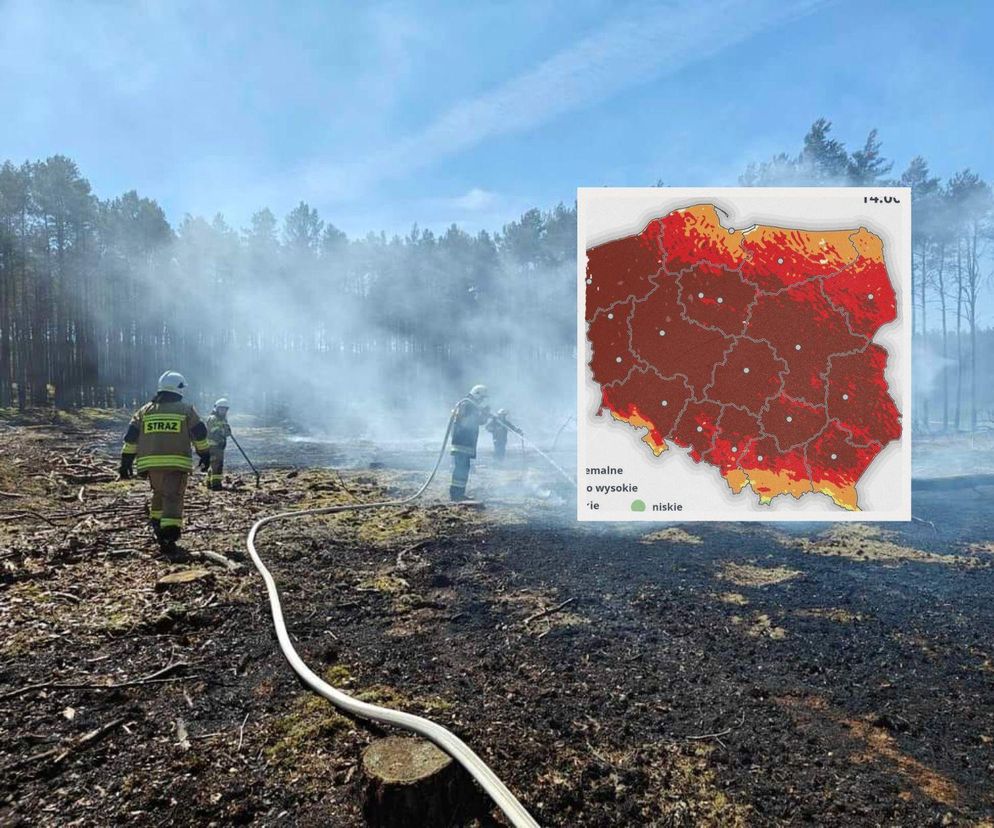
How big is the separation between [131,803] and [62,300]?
1289 inches

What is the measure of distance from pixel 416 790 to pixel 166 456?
18.8ft

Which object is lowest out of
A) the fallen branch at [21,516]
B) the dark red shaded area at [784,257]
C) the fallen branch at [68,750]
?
the fallen branch at [68,750]

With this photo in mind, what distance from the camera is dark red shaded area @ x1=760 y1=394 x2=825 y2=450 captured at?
5.03 meters

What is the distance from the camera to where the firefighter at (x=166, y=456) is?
6.67m

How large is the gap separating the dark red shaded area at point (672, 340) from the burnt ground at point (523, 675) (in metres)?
2.26

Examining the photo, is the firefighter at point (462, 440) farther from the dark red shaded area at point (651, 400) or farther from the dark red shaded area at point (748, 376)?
the dark red shaded area at point (748, 376)

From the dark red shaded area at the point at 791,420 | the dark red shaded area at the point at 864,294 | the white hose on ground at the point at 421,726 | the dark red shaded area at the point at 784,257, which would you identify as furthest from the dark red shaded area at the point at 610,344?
the white hose on ground at the point at 421,726

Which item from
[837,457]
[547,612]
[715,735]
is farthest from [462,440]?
[715,735]

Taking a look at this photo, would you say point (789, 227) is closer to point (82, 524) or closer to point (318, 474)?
point (82, 524)

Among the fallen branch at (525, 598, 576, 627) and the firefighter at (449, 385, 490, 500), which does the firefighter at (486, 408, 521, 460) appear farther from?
the fallen branch at (525, 598, 576, 627)

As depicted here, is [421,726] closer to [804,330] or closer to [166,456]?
[804,330]

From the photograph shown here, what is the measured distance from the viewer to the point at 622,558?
7074mm

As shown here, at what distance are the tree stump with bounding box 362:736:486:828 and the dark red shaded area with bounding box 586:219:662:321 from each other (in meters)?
3.85

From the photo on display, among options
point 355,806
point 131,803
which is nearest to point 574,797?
point 355,806
